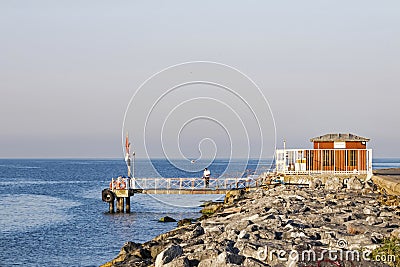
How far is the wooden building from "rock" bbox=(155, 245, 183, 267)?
21.1 m

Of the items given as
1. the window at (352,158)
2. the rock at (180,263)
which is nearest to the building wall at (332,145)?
the window at (352,158)

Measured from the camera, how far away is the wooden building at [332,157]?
A: 107 ft

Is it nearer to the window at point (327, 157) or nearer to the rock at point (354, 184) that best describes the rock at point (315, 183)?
the rock at point (354, 184)

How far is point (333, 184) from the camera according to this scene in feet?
95.3

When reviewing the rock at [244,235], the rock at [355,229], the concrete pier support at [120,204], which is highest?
the rock at [355,229]

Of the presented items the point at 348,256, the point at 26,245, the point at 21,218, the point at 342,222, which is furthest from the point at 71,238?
the point at 348,256

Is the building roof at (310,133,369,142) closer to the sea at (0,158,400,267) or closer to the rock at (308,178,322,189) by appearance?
the rock at (308,178,322,189)

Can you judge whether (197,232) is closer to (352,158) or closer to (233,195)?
(233,195)

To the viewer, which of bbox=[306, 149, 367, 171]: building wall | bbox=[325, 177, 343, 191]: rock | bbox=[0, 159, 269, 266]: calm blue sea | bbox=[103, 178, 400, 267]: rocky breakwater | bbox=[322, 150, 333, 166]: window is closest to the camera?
bbox=[103, 178, 400, 267]: rocky breakwater

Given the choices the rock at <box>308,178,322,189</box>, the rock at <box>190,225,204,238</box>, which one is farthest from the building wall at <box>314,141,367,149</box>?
the rock at <box>190,225,204,238</box>

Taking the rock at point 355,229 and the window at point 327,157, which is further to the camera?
the window at point 327,157

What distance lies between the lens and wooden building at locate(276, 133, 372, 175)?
107 feet

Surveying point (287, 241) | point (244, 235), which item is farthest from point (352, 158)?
point (287, 241)

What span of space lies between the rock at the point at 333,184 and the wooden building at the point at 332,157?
2698 mm
